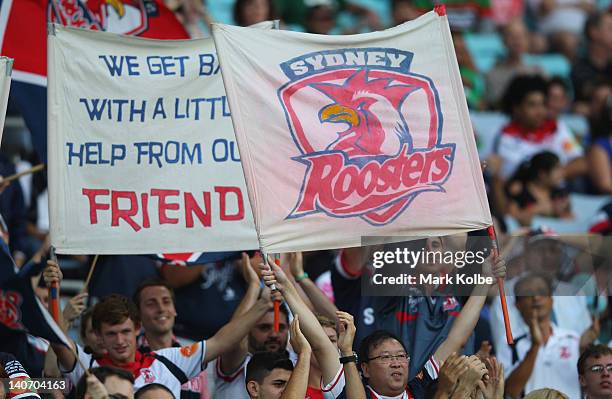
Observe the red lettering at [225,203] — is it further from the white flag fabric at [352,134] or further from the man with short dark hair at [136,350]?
the white flag fabric at [352,134]

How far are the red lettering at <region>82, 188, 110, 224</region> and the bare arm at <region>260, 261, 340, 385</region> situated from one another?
1.14 meters

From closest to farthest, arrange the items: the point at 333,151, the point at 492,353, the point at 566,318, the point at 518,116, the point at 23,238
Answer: the point at 333,151 < the point at 492,353 < the point at 566,318 < the point at 23,238 < the point at 518,116

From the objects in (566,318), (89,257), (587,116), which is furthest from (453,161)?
(587,116)

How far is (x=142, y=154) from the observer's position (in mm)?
7848

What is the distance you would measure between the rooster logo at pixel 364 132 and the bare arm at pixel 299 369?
62 cm

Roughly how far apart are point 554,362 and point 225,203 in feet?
7.83

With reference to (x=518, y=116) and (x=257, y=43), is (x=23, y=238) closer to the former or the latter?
(x=257, y=43)

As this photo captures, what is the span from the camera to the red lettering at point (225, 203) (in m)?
7.91

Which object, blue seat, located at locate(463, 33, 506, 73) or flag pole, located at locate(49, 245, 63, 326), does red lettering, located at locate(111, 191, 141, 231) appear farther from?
blue seat, located at locate(463, 33, 506, 73)

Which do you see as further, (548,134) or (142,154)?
(548,134)

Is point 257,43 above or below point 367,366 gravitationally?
above

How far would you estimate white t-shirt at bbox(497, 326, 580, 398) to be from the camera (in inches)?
340

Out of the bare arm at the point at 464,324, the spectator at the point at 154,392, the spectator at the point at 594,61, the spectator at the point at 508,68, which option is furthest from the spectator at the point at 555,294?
the spectator at the point at 594,61

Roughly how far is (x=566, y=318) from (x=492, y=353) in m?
0.86
